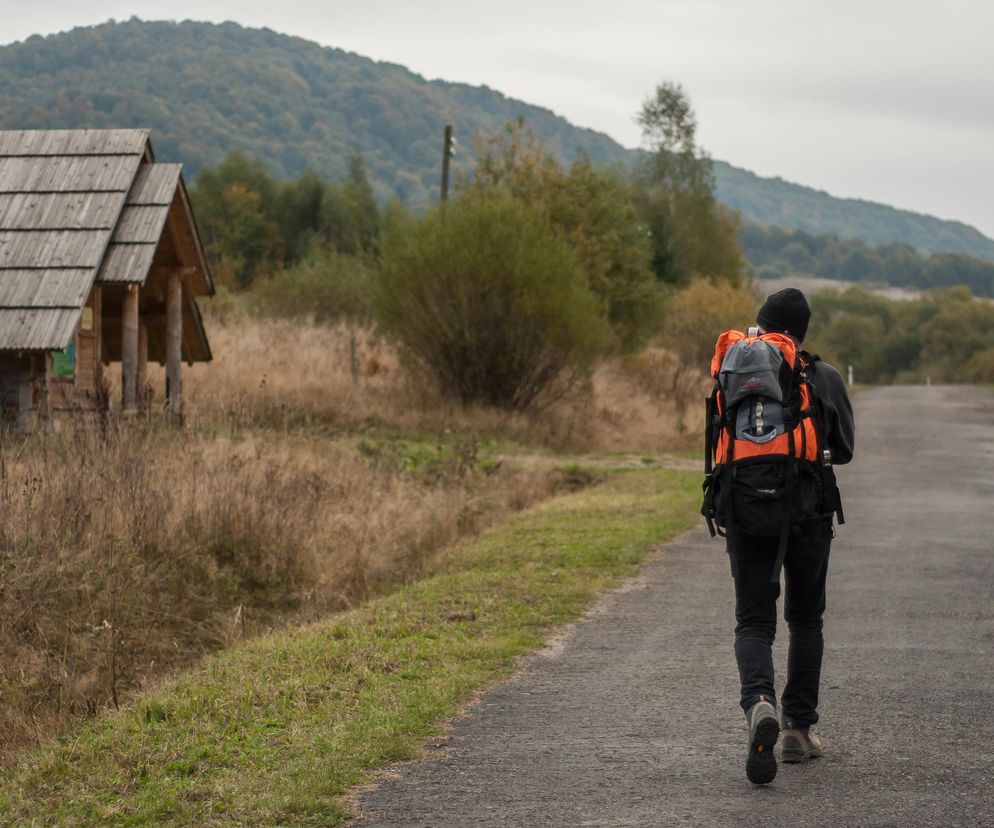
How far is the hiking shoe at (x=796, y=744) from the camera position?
243 inches

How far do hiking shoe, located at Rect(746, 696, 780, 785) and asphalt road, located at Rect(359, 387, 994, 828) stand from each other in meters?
0.08

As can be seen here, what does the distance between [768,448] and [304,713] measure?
276cm

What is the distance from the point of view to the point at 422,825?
5230 millimetres

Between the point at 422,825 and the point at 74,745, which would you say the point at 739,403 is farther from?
the point at 74,745

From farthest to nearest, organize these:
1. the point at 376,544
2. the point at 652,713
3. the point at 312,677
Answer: the point at 376,544 → the point at 312,677 → the point at 652,713

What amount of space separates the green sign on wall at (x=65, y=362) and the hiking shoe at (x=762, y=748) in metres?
15.2

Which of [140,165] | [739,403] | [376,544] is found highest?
[140,165]

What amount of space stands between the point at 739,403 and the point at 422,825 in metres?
2.19

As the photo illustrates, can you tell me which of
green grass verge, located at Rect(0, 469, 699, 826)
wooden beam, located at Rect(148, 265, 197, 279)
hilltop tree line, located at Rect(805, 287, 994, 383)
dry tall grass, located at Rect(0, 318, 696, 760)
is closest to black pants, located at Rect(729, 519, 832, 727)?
green grass verge, located at Rect(0, 469, 699, 826)

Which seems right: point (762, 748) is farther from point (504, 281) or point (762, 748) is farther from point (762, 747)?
point (504, 281)

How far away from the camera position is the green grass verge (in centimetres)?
556

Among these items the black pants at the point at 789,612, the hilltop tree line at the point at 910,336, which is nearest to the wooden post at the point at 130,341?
the black pants at the point at 789,612

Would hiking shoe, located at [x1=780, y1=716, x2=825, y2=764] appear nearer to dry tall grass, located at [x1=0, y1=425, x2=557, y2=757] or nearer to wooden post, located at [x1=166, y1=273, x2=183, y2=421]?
dry tall grass, located at [x1=0, y1=425, x2=557, y2=757]

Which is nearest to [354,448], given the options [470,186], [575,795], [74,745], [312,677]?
[312,677]
